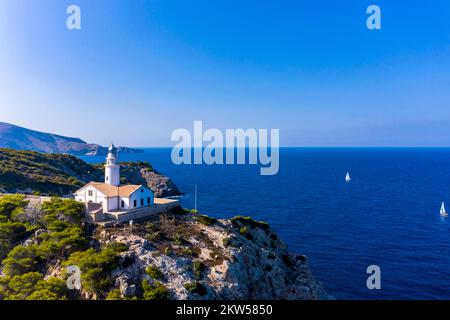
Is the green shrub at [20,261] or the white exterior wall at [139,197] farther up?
the white exterior wall at [139,197]

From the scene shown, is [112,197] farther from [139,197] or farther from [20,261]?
[20,261]

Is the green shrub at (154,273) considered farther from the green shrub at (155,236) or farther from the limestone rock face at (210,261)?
the green shrub at (155,236)

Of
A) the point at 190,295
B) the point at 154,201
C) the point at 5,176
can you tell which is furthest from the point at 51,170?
the point at 190,295

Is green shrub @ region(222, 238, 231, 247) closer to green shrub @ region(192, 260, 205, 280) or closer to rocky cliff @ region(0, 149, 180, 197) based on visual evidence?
green shrub @ region(192, 260, 205, 280)

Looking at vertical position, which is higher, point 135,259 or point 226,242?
point 226,242

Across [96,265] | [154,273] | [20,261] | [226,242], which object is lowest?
[154,273]

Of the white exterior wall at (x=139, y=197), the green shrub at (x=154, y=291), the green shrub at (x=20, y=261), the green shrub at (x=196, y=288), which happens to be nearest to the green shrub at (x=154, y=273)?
the green shrub at (x=154, y=291)

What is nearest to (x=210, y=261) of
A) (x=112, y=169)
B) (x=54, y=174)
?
(x=112, y=169)
